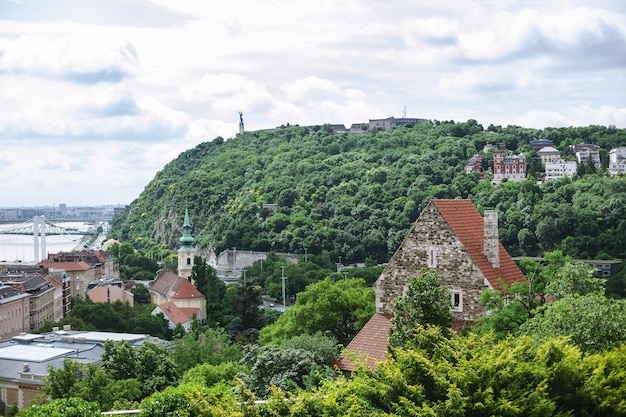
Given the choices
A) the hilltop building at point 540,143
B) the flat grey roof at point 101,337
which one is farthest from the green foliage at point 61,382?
the hilltop building at point 540,143

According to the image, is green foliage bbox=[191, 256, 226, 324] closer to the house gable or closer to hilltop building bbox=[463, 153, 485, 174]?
the house gable

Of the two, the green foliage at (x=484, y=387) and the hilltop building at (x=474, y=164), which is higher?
the hilltop building at (x=474, y=164)

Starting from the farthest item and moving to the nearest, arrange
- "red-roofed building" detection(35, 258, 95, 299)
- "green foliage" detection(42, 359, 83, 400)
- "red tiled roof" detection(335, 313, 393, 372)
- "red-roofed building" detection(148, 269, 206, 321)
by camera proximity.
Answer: "red-roofed building" detection(35, 258, 95, 299) < "red-roofed building" detection(148, 269, 206, 321) < "green foliage" detection(42, 359, 83, 400) < "red tiled roof" detection(335, 313, 393, 372)

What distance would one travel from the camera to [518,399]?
50.2ft

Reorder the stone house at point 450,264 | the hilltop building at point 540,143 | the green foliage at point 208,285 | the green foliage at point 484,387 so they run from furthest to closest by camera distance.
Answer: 1. the hilltop building at point 540,143
2. the green foliage at point 208,285
3. the stone house at point 450,264
4. the green foliage at point 484,387

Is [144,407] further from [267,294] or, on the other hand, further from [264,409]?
[267,294]

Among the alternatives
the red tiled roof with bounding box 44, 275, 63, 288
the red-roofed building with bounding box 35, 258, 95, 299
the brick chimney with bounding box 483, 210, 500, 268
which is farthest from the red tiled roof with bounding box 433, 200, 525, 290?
the red-roofed building with bounding box 35, 258, 95, 299

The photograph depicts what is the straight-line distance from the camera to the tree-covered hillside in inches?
3969

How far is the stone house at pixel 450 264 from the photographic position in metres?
25.0

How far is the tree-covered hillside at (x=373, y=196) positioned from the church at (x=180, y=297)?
87.8 feet

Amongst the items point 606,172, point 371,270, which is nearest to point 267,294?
point 371,270

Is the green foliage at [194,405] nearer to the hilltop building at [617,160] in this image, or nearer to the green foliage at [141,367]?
the green foliage at [141,367]

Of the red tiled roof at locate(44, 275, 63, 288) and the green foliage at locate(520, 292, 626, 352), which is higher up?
the green foliage at locate(520, 292, 626, 352)

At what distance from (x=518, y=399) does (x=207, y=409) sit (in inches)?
243
